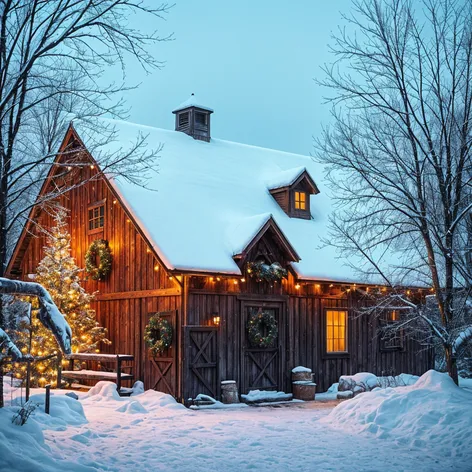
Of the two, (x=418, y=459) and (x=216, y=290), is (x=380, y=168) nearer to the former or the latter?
(x=216, y=290)

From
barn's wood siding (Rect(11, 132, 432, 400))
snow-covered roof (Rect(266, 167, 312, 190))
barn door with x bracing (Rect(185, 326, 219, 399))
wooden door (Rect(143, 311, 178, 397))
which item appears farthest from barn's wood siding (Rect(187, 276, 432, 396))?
snow-covered roof (Rect(266, 167, 312, 190))

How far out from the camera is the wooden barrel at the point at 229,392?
17.1 m

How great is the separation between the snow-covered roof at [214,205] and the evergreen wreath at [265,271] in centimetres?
70

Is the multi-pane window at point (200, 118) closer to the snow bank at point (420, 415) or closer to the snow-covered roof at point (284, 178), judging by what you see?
the snow-covered roof at point (284, 178)

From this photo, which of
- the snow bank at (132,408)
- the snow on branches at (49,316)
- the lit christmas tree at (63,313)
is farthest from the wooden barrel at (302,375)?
the snow on branches at (49,316)

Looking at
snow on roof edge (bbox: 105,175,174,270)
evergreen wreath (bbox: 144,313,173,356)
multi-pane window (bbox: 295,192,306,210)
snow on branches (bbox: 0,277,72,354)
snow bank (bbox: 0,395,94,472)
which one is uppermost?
multi-pane window (bbox: 295,192,306,210)

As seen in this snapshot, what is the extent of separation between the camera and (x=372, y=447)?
11.1m

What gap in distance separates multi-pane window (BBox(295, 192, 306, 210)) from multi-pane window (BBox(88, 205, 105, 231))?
19.9 feet

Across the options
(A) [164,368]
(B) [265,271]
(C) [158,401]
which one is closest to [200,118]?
(B) [265,271]

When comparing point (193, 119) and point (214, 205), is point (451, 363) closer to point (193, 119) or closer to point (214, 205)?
point (214, 205)

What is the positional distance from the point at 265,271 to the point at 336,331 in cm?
409

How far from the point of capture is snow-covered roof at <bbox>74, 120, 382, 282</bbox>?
17359 mm

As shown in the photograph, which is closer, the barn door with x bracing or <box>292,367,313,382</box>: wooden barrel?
the barn door with x bracing

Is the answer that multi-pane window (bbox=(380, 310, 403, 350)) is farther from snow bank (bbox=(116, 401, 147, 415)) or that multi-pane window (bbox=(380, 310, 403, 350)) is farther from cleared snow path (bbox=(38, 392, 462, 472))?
snow bank (bbox=(116, 401, 147, 415))
